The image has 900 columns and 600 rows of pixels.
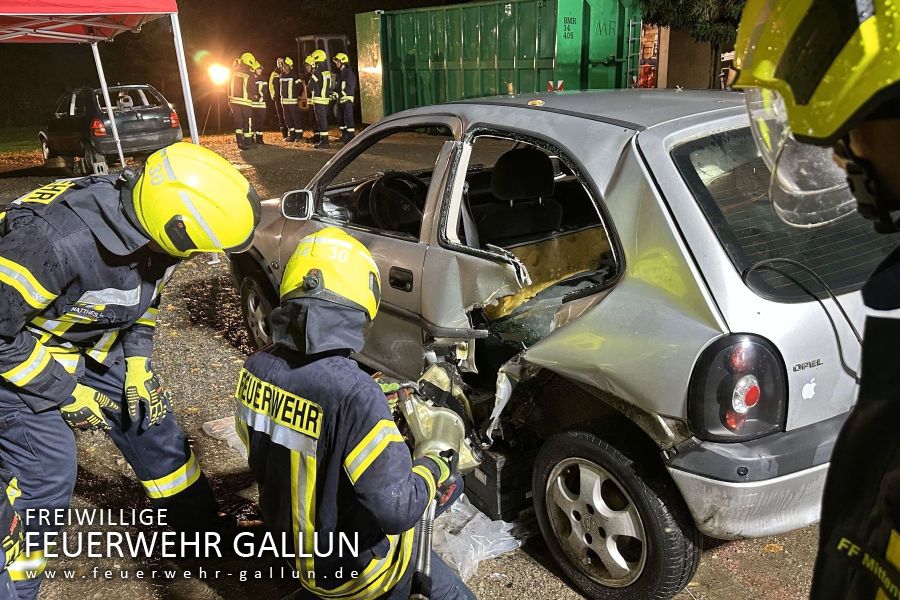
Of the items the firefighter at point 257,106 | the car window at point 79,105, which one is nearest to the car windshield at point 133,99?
the car window at point 79,105

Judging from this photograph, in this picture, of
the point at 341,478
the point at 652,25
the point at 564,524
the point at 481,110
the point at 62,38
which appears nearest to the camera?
the point at 341,478

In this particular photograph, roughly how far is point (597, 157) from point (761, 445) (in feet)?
3.66

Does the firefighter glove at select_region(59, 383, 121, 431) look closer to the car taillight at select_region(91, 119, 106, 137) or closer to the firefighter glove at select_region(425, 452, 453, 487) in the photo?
the firefighter glove at select_region(425, 452, 453, 487)

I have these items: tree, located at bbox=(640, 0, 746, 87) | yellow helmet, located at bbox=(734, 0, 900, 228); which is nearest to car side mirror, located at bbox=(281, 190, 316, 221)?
yellow helmet, located at bbox=(734, 0, 900, 228)

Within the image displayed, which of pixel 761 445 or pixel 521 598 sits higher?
pixel 761 445

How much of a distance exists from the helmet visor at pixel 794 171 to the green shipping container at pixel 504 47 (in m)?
12.2

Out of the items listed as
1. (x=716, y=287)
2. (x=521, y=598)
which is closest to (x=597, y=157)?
(x=716, y=287)

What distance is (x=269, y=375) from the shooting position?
184 centimetres

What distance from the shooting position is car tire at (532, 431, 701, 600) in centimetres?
227

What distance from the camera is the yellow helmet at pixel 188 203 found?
2.43 m

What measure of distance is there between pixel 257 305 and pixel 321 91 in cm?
1163

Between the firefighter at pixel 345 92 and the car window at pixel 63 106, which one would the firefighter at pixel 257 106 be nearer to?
the firefighter at pixel 345 92

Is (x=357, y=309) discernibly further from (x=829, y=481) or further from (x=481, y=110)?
(x=481, y=110)

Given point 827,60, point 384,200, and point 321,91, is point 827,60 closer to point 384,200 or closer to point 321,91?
point 384,200
